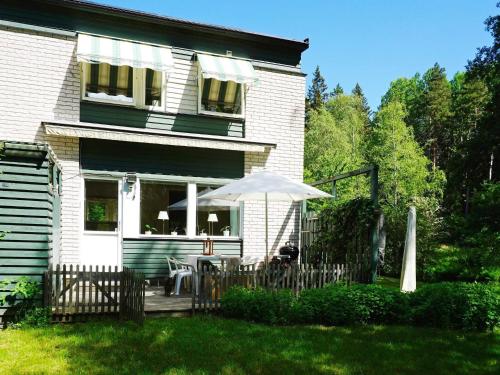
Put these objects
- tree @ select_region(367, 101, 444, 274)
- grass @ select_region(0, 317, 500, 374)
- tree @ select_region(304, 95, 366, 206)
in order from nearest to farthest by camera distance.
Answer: grass @ select_region(0, 317, 500, 374) < tree @ select_region(304, 95, 366, 206) < tree @ select_region(367, 101, 444, 274)

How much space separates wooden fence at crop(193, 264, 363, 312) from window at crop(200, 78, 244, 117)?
551cm

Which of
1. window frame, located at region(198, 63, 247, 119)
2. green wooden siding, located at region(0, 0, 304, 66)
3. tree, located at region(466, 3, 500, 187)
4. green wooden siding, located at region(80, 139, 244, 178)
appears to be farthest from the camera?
tree, located at region(466, 3, 500, 187)

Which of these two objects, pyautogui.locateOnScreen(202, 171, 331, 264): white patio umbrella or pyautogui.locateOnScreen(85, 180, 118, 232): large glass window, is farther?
pyautogui.locateOnScreen(85, 180, 118, 232): large glass window

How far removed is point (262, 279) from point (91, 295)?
3.26m

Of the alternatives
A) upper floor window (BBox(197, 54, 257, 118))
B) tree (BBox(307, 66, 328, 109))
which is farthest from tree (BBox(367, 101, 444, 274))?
tree (BBox(307, 66, 328, 109))

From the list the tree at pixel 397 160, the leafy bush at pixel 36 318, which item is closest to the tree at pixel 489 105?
the tree at pixel 397 160

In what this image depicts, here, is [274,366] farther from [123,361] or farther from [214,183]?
[214,183]

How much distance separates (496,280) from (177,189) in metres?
9.22

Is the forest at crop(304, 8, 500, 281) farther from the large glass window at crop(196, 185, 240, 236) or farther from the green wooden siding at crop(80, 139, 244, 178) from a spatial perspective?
the green wooden siding at crop(80, 139, 244, 178)

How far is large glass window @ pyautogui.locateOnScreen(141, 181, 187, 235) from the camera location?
12891 millimetres

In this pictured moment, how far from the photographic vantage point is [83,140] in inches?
481

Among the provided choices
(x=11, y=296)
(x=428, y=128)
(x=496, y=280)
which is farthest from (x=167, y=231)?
(x=428, y=128)

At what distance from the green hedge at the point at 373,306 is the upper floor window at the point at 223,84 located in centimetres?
640

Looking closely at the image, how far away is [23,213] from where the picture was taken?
26.6ft
